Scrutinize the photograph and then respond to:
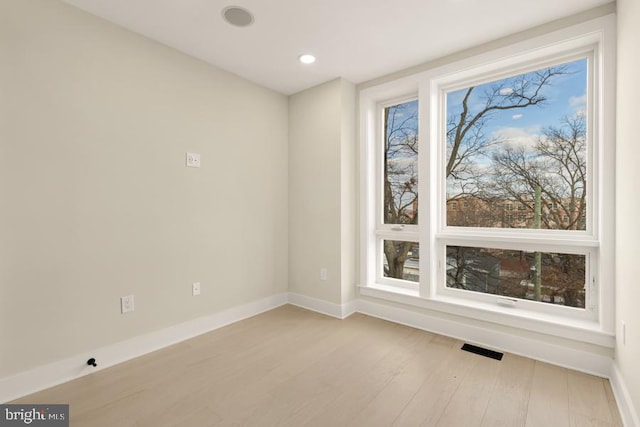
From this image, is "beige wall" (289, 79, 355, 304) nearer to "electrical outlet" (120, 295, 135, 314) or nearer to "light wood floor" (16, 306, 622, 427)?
"light wood floor" (16, 306, 622, 427)

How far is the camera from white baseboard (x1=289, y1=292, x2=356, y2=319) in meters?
3.12

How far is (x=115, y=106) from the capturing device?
220 centimetres

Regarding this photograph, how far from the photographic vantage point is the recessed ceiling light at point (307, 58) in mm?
2654

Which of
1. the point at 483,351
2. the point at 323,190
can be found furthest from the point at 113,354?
the point at 483,351

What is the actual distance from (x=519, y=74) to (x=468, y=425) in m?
2.61

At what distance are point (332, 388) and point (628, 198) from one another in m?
2.04

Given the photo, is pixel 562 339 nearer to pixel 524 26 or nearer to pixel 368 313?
pixel 368 313

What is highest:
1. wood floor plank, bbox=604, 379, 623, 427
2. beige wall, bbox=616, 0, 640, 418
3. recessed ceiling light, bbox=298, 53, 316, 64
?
recessed ceiling light, bbox=298, 53, 316, 64

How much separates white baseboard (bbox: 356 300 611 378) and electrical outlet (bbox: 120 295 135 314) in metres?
2.15

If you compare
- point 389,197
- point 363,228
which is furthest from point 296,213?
point 389,197

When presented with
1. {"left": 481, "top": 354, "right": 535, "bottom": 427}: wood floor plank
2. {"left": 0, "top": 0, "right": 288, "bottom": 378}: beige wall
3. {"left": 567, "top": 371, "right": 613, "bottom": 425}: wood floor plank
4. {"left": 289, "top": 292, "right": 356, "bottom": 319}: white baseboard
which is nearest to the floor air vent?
{"left": 481, "top": 354, "right": 535, "bottom": 427}: wood floor plank

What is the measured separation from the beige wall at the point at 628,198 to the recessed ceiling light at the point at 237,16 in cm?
221

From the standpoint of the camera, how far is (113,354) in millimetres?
2191

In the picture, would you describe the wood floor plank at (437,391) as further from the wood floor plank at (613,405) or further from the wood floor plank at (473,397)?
the wood floor plank at (613,405)
